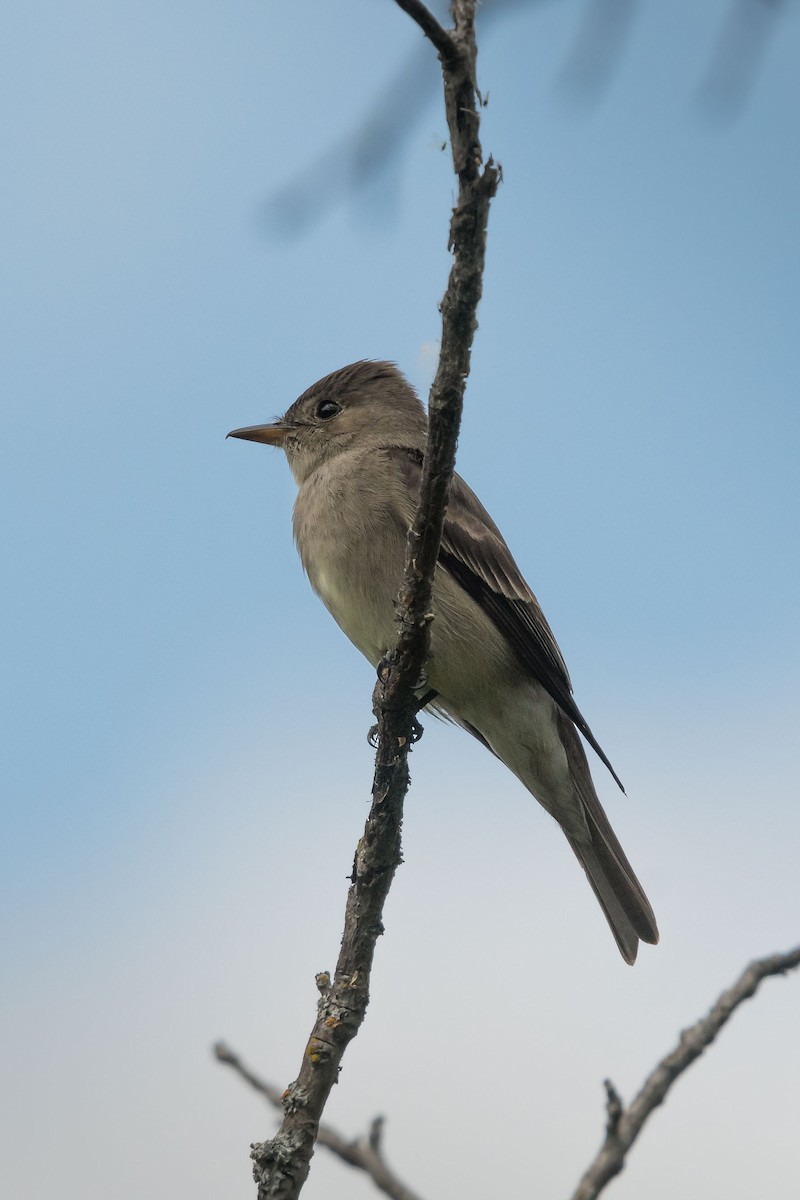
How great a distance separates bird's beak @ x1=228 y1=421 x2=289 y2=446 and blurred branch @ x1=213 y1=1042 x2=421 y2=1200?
16.5ft

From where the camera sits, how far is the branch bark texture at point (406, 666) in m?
3.38

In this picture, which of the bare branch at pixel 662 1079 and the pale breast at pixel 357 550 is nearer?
the bare branch at pixel 662 1079

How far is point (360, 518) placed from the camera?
688 centimetres

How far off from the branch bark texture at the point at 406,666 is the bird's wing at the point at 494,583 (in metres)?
1.82

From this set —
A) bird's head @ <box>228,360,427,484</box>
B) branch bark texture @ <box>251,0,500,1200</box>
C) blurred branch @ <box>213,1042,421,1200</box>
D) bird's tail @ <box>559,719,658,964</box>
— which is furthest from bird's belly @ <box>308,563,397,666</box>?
blurred branch @ <box>213,1042,421,1200</box>

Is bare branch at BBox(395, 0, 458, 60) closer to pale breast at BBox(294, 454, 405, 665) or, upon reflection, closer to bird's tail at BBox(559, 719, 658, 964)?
pale breast at BBox(294, 454, 405, 665)

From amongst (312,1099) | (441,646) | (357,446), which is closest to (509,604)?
(441,646)

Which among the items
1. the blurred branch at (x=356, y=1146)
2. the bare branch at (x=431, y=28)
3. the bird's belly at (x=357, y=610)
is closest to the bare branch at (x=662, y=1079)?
the blurred branch at (x=356, y=1146)

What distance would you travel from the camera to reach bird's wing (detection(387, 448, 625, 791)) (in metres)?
6.98

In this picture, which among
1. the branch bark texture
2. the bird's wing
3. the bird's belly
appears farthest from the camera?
the bird's wing

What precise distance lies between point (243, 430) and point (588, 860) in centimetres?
339

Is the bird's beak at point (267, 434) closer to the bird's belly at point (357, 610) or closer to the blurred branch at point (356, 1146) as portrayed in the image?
the bird's belly at point (357, 610)

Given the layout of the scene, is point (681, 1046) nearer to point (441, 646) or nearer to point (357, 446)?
point (441, 646)

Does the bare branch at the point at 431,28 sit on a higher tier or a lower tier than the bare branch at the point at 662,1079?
higher
